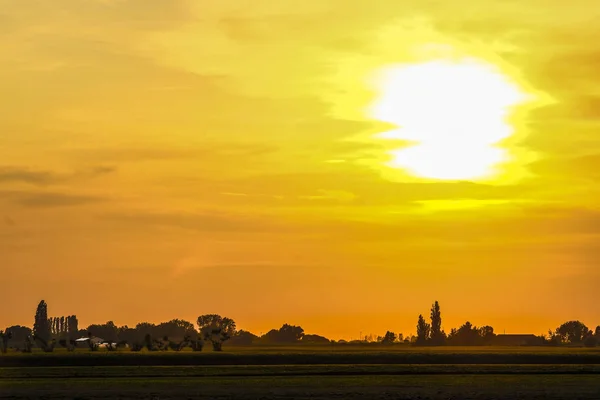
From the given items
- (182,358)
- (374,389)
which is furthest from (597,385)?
(182,358)

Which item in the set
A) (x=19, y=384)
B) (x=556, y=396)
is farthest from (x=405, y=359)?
(x=556, y=396)

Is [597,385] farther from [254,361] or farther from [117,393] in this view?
[254,361]

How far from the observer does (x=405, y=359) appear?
7815 inches

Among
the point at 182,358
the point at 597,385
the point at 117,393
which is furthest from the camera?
the point at 182,358

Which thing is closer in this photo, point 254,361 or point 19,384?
point 19,384

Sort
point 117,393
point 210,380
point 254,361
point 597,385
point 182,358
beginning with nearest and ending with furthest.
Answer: point 117,393 < point 597,385 < point 210,380 < point 254,361 < point 182,358

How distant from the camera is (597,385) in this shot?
102500mm

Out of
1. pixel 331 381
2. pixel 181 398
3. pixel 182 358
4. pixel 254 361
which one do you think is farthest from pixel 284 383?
pixel 182 358

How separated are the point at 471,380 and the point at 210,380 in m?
24.4

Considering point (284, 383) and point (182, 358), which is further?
point (182, 358)

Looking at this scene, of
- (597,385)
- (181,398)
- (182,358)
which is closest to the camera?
(181,398)

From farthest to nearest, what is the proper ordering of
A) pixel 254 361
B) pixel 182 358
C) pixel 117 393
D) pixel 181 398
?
pixel 182 358, pixel 254 361, pixel 117 393, pixel 181 398

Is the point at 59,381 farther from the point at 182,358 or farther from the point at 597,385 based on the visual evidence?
the point at 182,358

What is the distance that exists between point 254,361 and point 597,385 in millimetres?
88327
